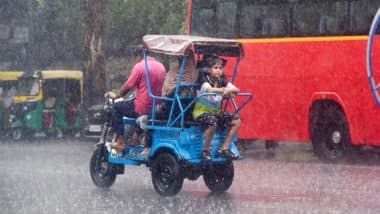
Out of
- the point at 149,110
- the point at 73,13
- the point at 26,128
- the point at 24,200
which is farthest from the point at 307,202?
the point at 73,13

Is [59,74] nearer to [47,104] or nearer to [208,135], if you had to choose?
[47,104]

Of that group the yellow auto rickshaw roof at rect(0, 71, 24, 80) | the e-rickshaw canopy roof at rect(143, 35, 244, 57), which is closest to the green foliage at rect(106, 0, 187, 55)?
the yellow auto rickshaw roof at rect(0, 71, 24, 80)

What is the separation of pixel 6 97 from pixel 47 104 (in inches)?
44.5

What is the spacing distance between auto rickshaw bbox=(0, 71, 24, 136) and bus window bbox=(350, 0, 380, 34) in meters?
11.3

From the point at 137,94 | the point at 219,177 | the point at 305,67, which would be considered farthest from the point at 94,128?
the point at 219,177

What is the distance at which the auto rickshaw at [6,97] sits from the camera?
2608 centimetres

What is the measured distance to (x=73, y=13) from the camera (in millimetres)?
37438

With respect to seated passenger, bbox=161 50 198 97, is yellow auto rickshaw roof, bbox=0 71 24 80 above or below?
below

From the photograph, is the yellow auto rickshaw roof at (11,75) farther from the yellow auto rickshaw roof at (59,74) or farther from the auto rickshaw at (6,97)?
the yellow auto rickshaw roof at (59,74)

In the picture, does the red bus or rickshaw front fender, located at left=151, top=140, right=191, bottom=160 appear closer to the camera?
rickshaw front fender, located at left=151, top=140, right=191, bottom=160

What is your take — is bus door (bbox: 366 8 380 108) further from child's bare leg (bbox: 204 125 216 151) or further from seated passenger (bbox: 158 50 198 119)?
child's bare leg (bbox: 204 125 216 151)

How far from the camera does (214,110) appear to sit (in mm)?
12195

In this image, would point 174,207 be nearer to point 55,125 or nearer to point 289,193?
point 289,193

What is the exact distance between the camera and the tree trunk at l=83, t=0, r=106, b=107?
91.1 feet
